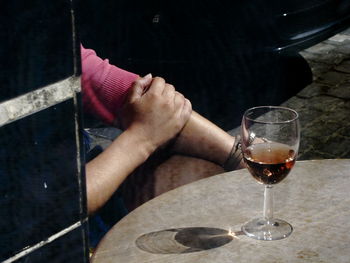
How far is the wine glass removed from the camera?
1.84 m

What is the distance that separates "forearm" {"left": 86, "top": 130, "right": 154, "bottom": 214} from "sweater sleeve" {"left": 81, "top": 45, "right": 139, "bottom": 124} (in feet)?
0.92

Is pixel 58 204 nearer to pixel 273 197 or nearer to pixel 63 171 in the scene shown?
pixel 63 171

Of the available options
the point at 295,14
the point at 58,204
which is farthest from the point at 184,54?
the point at 58,204

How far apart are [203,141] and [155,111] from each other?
23 centimetres

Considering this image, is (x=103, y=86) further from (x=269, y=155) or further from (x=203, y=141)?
(x=269, y=155)

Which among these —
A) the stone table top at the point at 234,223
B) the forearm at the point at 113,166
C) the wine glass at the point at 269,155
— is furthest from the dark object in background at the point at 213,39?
the wine glass at the point at 269,155

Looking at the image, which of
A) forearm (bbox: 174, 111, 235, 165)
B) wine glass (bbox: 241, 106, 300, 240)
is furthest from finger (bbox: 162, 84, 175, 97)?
wine glass (bbox: 241, 106, 300, 240)

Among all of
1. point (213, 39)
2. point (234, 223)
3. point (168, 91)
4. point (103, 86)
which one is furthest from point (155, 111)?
point (213, 39)

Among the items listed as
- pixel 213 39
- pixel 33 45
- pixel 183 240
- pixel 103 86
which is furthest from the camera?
pixel 213 39

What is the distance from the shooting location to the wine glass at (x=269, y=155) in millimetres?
1843

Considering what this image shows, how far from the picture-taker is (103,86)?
3074 millimetres

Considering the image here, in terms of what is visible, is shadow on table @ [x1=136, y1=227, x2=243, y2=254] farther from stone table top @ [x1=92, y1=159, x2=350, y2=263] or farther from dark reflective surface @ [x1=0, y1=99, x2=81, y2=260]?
dark reflective surface @ [x1=0, y1=99, x2=81, y2=260]

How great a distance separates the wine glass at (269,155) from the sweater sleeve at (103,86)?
1.21m

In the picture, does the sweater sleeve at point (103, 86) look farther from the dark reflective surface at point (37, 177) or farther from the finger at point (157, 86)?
the dark reflective surface at point (37, 177)
